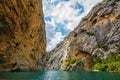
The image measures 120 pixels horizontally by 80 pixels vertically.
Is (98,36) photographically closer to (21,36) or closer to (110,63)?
(110,63)

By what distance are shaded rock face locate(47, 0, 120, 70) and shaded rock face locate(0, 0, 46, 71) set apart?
58836 mm

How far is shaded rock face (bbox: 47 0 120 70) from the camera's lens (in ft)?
503

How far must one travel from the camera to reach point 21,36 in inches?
3378

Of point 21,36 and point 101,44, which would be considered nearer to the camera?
point 21,36

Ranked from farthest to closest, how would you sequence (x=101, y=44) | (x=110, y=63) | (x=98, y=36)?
(x=98, y=36), (x=101, y=44), (x=110, y=63)

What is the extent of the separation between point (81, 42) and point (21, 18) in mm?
95180

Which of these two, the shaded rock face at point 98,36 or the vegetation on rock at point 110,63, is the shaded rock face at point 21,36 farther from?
the shaded rock face at point 98,36

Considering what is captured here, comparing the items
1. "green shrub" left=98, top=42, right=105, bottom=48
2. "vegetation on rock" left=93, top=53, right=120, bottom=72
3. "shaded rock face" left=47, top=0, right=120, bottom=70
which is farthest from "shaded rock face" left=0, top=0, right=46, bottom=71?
"green shrub" left=98, top=42, right=105, bottom=48

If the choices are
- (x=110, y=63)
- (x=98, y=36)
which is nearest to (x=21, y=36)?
(x=110, y=63)

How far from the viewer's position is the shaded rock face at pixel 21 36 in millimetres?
75188

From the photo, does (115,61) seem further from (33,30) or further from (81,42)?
(33,30)

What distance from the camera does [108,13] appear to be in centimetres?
17225

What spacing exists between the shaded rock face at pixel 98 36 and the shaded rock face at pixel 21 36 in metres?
58.8

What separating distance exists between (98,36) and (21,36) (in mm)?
91295
